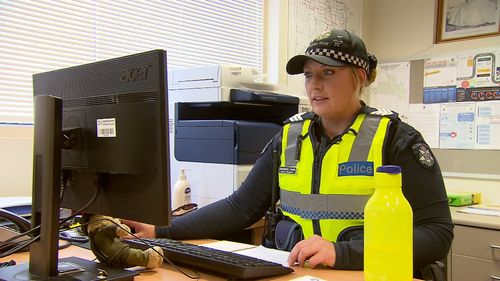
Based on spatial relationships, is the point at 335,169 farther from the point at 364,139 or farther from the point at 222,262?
the point at 222,262

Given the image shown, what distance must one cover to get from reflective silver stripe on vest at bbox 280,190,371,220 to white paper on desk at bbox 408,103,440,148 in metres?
2.05

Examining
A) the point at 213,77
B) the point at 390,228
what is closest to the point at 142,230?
the point at 390,228

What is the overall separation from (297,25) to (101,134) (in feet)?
8.20

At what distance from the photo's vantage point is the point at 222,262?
3.35 feet

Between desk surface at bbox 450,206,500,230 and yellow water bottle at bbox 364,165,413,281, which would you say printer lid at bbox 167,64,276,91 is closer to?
desk surface at bbox 450,206,500,230

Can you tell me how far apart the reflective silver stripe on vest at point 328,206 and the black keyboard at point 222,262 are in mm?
402

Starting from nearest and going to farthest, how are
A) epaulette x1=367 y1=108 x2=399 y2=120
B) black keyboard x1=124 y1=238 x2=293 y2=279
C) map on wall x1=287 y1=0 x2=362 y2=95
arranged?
black keyboard x1=124 y1=238 x2=293 y2=279 < epaulette x1=367 y1=108 x2=399 y2=120 < map on wall x1=287 y1=0 x2=362 y2=95

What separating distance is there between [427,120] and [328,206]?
6.97 ft

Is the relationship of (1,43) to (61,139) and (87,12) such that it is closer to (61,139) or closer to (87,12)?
(87,12)

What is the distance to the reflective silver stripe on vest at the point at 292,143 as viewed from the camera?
159 centimetres

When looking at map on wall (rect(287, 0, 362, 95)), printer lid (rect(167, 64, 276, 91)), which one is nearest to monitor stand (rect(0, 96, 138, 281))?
printer lid (rect(167, 64, 276, 91))

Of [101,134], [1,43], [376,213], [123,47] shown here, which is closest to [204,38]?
[123,47]

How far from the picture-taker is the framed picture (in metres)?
3.07

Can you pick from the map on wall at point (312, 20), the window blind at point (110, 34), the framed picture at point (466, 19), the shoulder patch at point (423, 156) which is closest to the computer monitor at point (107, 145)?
the shoulder patch at point (423, 156)
